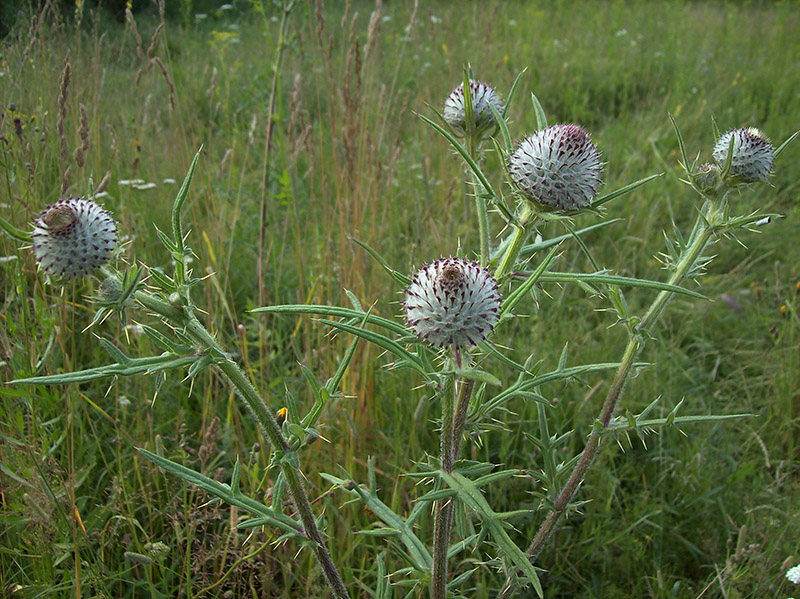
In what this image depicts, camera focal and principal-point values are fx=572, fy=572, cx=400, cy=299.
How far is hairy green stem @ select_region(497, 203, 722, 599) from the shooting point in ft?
6.11

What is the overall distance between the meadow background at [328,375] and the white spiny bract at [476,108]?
0.12 meters

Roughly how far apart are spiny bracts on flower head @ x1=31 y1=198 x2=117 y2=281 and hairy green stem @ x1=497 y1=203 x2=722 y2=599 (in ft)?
5.10

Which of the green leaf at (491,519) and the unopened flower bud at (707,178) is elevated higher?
the unopened flower bud at (707,178)

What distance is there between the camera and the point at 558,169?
5.36 ft

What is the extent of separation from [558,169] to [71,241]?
1.33 m

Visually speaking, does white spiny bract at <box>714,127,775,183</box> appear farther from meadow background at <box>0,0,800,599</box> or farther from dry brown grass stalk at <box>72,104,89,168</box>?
dry brown grass stalk at <box>72,104,89,168</box>

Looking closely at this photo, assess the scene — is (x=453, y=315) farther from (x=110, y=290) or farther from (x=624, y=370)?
(x=110, y=290)

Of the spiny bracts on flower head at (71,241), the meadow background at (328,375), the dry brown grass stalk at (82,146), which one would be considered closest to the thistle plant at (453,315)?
the spiny bracts on flower head at (71,241)

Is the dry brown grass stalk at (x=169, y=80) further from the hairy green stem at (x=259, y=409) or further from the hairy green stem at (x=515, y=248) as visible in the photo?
the hairy green stem at (x=515, y=248)

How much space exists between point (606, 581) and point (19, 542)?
2.26 m

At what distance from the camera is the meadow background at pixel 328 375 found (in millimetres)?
2131

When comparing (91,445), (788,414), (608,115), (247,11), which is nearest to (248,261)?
(91,445)

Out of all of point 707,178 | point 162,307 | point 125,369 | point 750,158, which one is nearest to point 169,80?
point 162,307

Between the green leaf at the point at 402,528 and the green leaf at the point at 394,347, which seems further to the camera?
the green leaf at the point at 402,528
